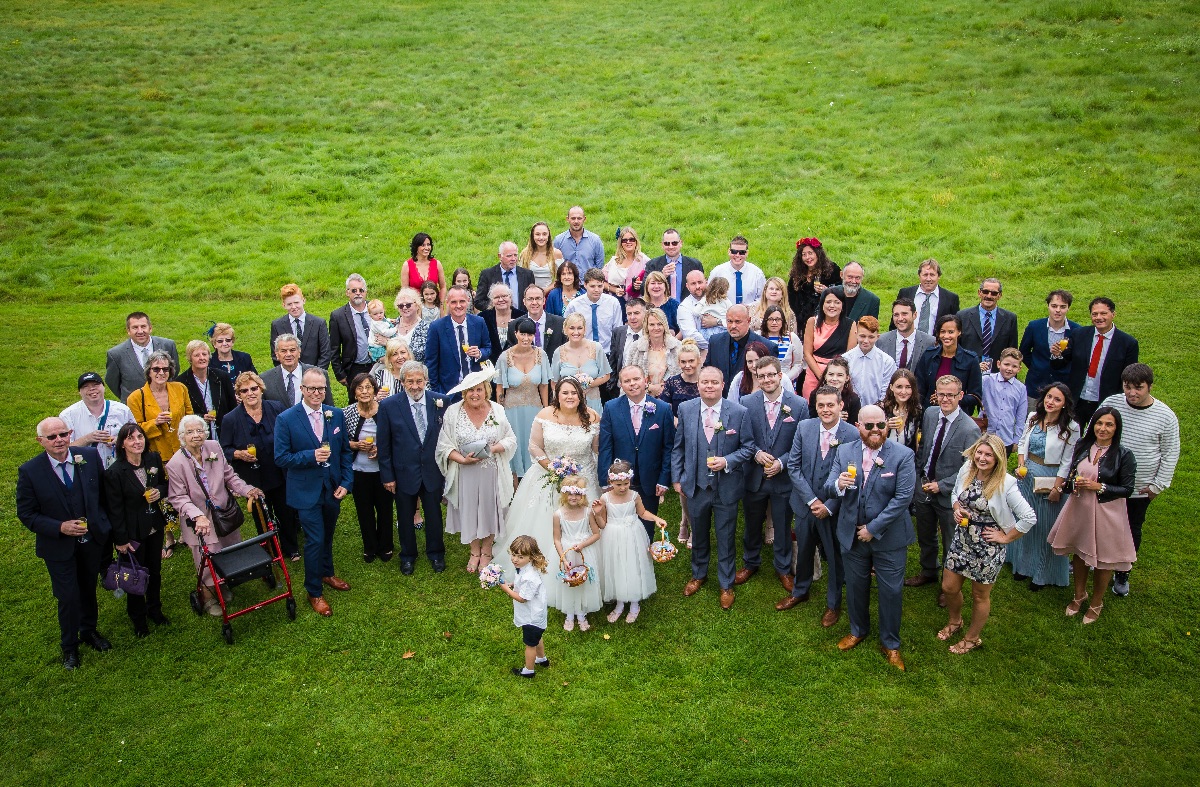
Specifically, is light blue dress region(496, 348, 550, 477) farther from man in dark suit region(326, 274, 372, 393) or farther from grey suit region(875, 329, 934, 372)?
grey suit region(875, 329, 934, 372)

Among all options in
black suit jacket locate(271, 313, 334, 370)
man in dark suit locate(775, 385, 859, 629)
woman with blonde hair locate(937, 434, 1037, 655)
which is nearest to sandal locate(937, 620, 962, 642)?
woman with blonde hair locate(937, 434, 1037, 655)

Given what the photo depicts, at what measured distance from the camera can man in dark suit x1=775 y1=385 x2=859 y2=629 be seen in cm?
745

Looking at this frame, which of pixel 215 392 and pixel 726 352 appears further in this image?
pixel 215 392

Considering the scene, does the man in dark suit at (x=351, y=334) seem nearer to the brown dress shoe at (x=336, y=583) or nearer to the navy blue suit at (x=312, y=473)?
the navy blue suit at (x=312, y=473)

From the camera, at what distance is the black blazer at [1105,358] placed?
9.29m

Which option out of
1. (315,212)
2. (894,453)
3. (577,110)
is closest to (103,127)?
(315,212)

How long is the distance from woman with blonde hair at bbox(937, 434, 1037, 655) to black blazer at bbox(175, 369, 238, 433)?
805cm

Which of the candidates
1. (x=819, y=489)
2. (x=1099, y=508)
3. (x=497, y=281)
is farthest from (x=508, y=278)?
(x=1099, y=508)

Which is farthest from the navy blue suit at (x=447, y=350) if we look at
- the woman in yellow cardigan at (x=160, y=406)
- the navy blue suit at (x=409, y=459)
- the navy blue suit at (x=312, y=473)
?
the woman in yellow cardigan at (x=160, y=406)

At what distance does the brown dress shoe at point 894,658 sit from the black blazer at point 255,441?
6.44m

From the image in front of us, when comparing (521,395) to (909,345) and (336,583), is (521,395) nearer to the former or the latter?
(336,583)

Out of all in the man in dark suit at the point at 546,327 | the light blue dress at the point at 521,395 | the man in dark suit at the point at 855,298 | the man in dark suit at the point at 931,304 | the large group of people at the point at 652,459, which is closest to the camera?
the large group of people at the point at 652,459

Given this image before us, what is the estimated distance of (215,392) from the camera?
31.6ft

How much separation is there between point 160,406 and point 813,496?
23.5ft
